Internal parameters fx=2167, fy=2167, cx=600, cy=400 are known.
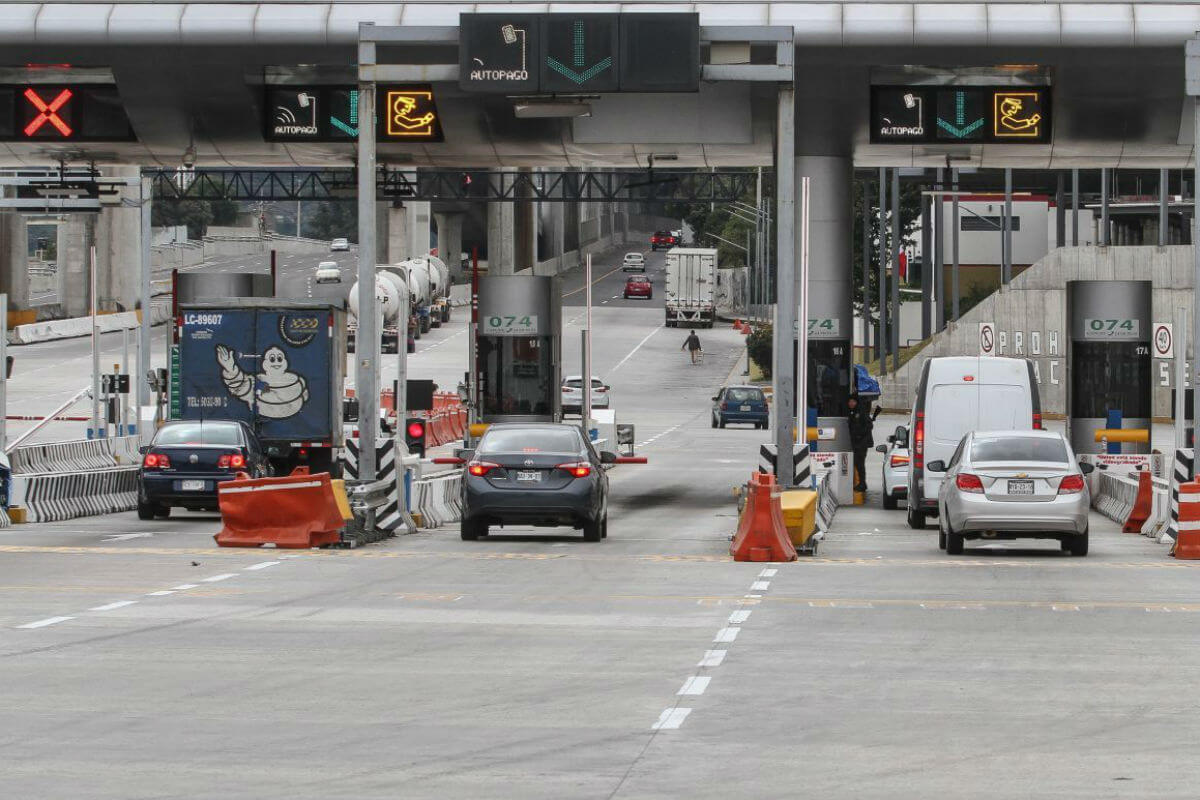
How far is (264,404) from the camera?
34.8 m

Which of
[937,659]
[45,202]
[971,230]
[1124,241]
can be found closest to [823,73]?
[45,202]

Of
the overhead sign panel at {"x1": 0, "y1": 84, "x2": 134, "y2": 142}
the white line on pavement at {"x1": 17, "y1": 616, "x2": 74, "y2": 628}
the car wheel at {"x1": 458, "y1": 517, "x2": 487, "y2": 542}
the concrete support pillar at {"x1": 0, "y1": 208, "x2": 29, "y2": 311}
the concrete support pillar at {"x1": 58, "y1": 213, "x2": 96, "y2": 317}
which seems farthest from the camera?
the concrete support pillar at {"x1": 58, "y1": 213, "x2": 96, "y2": 317}

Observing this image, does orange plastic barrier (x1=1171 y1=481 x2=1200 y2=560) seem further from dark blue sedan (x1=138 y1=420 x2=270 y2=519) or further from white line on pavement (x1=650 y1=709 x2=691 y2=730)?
white line on pavement (x1=650 y1=709 x2=691 y2=730)

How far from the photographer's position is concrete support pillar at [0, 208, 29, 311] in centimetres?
9475

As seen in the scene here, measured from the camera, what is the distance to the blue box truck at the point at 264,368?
34.7m

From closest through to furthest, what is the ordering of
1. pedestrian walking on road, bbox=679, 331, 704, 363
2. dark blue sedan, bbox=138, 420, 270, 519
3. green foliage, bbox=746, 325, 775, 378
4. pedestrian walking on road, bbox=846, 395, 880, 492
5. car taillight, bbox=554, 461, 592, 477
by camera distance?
car taillight, bbox=554, 461, 592, 477, dark blue sedan, bbox=138, 420, 270, 519, pedestrian walking on road, bbox=846, 395, 880, 492, green foliage, bbox=746, 325, 775, 378, pedestrian walking on road, bbox=679, 331, 704, 363

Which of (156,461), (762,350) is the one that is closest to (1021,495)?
(156,461)

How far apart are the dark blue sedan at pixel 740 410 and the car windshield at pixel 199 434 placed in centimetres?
3955

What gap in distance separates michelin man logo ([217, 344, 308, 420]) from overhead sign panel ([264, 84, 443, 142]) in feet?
13.0

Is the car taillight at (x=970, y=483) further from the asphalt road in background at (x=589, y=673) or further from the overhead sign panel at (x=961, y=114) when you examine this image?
the overhead sign panel at (x=961, y=114)

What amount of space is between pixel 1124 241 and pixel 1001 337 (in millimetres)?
45177

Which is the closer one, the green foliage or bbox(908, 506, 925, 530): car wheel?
bbox(908, 506, 925, 530): car wheel

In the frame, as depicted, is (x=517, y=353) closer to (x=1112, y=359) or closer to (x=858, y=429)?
(x=858, y=429)

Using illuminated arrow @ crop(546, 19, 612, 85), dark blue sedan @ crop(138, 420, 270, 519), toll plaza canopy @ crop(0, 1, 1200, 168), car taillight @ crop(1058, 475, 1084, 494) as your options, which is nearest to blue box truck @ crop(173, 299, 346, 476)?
toll plaza canopy @ crop(0, 1, 1200, 168)
